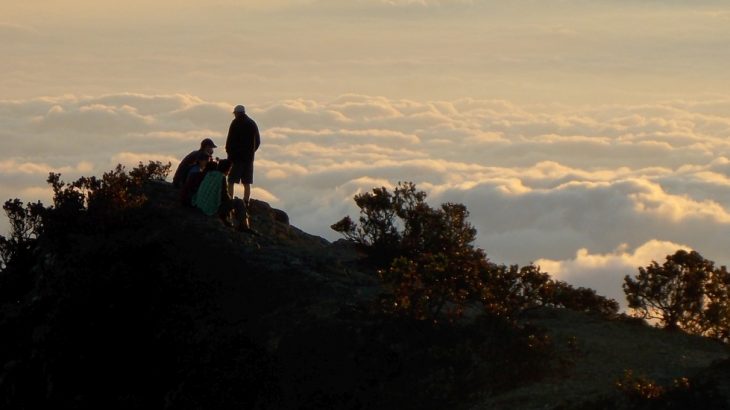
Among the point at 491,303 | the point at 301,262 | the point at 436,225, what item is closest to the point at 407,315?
the point at 491,303

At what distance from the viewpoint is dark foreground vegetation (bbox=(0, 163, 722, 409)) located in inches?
798

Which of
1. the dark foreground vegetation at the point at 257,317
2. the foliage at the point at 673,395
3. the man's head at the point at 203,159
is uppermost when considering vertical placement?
the man's head at the point at 203,159

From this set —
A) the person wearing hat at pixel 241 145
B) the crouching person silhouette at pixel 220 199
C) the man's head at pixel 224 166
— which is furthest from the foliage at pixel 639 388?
the person wearing hat at pixel 241 145

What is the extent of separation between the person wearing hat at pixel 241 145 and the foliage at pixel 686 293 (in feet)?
29.2

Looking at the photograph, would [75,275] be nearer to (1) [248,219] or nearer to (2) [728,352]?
(1) [248,219]

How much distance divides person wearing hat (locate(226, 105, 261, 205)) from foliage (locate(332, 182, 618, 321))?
267 cm

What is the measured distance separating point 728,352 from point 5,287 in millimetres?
15782

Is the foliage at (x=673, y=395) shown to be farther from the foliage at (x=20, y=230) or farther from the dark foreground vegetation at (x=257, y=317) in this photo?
the foliage at (x=20, y=230)

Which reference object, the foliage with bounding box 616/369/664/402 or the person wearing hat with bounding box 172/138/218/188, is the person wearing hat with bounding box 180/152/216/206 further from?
the foliage with bounding box 616/369/664/402

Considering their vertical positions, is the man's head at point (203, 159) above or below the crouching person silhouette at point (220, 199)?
above

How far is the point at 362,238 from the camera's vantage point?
27.7 m

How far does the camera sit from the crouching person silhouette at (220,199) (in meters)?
25.8

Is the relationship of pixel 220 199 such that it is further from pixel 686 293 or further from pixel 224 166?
pixel 686 293

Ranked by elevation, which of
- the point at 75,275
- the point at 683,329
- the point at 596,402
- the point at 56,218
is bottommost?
the point at 596,402
